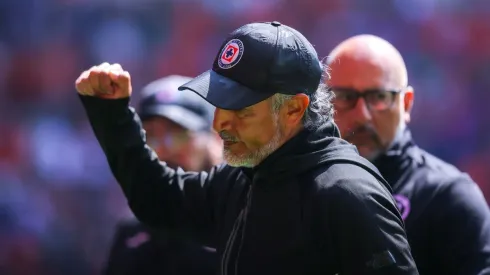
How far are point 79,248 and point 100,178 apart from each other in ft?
→ 1.61

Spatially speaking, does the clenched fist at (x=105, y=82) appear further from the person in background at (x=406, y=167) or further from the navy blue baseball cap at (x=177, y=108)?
the navy blue baseball cap at (x=177, y=108)

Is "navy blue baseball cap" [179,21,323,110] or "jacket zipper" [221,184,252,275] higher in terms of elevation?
"navy blue baseball cap" [179,21,323,110]

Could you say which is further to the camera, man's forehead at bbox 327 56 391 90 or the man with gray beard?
man's forehead at bbox 327 56 391 90

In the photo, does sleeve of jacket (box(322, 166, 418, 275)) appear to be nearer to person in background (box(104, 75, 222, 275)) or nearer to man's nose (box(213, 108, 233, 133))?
man's nose (box(213, 108, 233, 133))

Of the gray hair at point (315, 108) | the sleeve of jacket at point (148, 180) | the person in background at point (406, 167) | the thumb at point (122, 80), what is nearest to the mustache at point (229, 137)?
the gray hair at point (315, 108)

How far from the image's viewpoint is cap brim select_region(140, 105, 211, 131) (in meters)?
3.22

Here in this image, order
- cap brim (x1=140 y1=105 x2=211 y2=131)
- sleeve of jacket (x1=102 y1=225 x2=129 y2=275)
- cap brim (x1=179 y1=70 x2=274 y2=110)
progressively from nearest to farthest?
cap brim (x1=179 y1=70 x2=274 y2=110) → sleeve of jacket (x1=102 y1=225 x2=129 y2=275) → cap brim (x1=140 y1=105 x2=211 y2=131)

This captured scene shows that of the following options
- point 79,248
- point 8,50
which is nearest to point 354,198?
point 79,248

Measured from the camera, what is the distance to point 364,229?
1.64m

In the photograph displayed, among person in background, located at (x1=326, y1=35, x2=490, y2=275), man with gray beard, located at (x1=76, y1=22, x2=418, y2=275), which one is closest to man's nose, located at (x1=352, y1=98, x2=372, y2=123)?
person in background, located at (x1=326, y1=35, x2=490, y2=275)

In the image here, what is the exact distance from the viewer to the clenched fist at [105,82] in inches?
81.4

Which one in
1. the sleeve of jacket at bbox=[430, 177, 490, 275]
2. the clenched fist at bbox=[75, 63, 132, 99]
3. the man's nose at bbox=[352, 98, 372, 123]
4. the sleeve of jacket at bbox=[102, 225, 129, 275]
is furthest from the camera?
the sleeve of jacket at bbox=[102, 225, 129, 275]

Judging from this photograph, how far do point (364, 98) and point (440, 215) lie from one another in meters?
0.54

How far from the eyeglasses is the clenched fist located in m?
0.87
